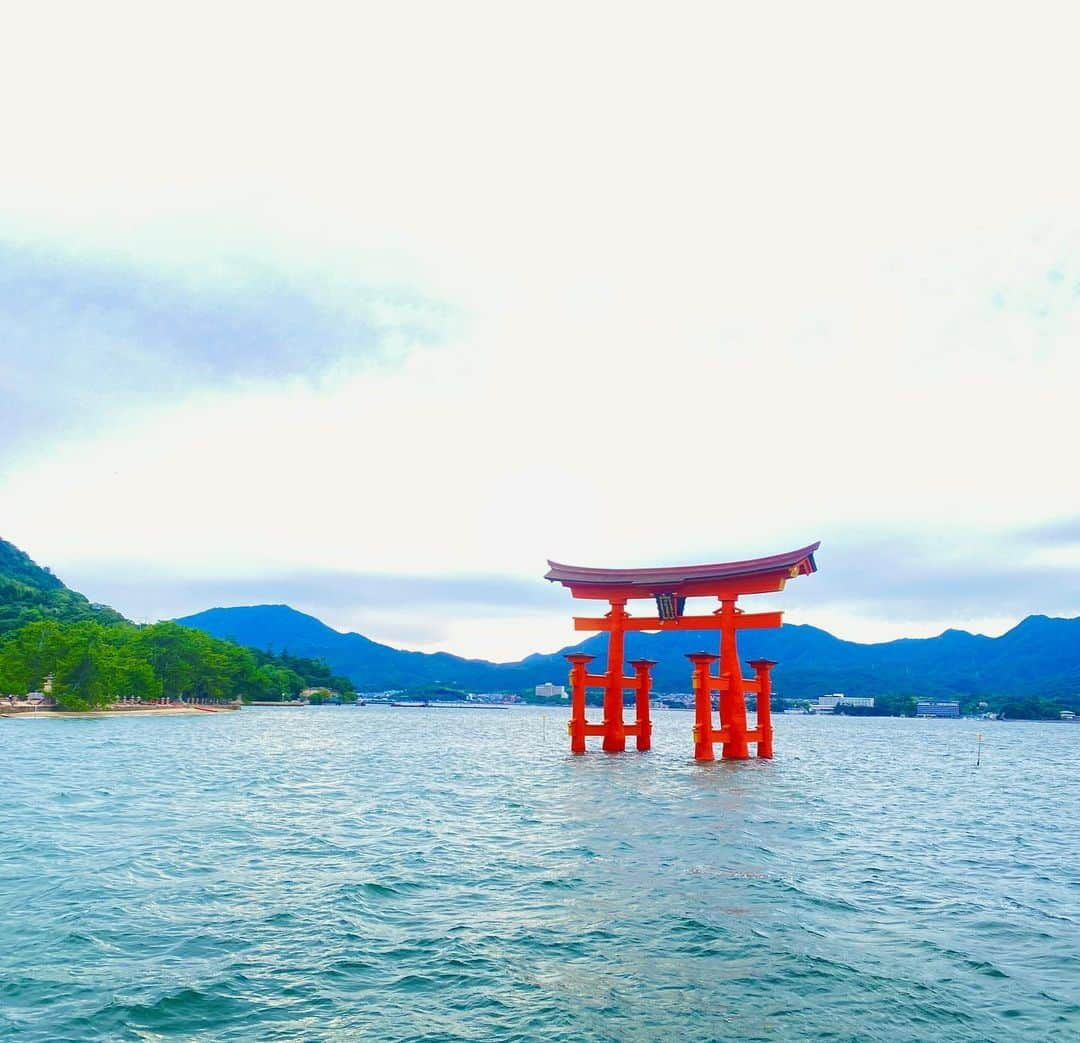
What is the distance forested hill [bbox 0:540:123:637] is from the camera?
94.1 metres

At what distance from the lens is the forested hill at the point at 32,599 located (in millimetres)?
94062

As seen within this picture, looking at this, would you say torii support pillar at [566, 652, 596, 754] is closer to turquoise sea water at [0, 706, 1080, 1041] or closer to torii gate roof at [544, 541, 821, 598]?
torii gate roof at [544, 541, 821, 598]

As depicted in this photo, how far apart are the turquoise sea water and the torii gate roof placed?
10.0 meters

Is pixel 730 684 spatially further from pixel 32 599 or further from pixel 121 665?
pixel 32 599

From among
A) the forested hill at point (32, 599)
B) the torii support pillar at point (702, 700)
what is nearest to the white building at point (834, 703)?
the forested hill at point (32, 599)

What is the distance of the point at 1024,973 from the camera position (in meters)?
9.25

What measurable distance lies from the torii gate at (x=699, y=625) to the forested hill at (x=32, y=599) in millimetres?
69118

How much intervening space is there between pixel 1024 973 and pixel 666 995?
4.37m

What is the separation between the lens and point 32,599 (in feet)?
349

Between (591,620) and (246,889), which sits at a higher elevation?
(591,620)

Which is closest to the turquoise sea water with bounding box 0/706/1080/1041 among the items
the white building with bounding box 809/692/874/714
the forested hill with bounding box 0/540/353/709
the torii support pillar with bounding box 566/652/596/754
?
the torii support pillar with bounding box 566/652/596/754

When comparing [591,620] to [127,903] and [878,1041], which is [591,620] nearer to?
[127,903]

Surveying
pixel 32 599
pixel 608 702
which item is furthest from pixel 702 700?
pixel 32 599

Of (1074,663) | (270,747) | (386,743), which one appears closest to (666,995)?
(270,747)
